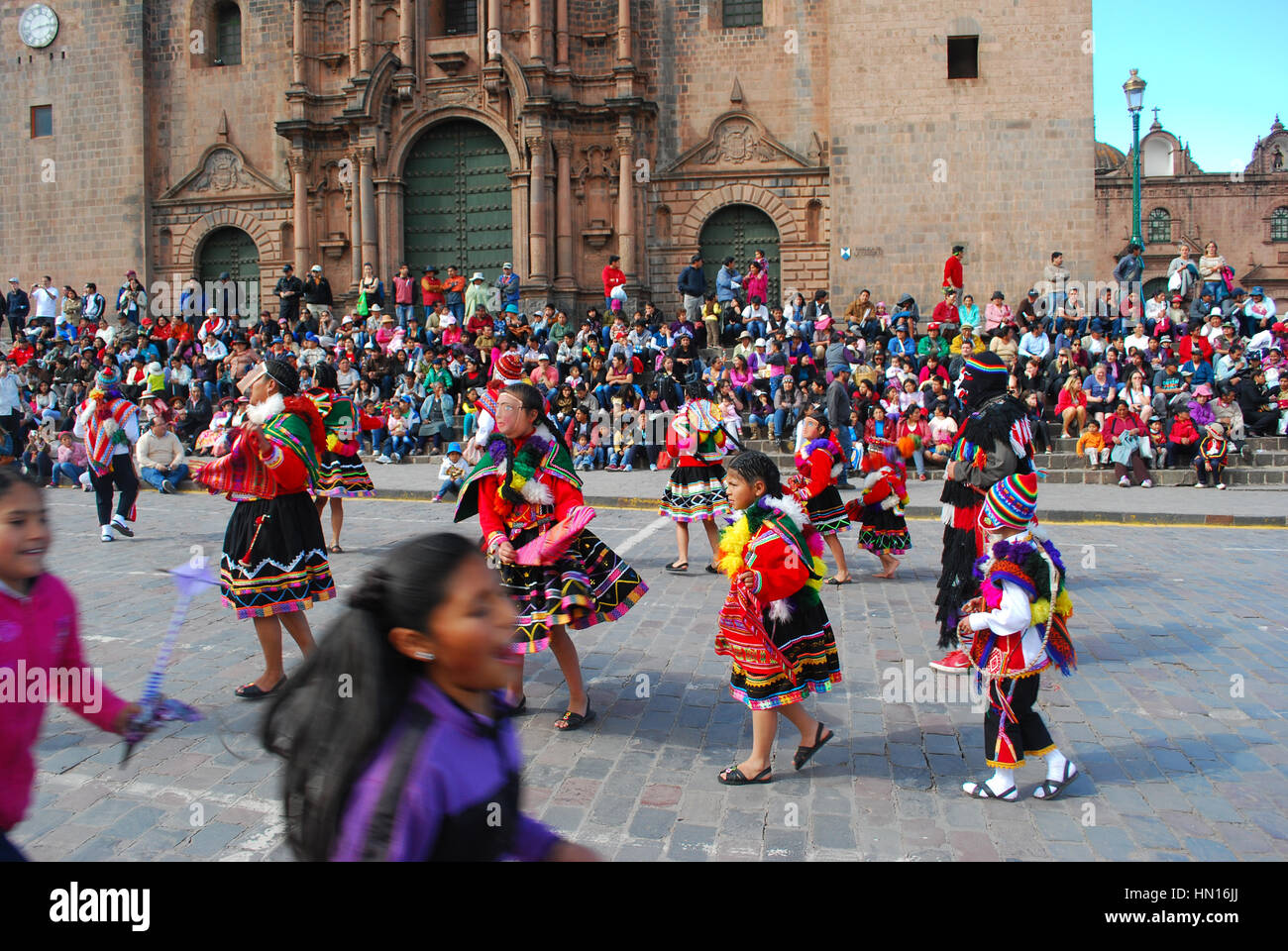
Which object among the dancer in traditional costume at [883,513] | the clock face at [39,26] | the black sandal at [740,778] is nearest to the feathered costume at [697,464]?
the dancer in traditional costume at [883,513]

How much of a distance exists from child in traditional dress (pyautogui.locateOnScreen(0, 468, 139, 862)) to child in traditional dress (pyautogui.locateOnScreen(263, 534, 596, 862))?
1.17 m

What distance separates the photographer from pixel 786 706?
5176mm

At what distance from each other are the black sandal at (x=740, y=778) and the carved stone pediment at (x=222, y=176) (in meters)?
28.2

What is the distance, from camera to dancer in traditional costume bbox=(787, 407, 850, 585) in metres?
9.49

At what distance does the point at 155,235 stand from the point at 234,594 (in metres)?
27.8

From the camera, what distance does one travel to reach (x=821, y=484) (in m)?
9.52

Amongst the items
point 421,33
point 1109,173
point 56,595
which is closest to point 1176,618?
point 56,595

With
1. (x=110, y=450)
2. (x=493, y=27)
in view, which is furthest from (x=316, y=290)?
(x=110, y=450)

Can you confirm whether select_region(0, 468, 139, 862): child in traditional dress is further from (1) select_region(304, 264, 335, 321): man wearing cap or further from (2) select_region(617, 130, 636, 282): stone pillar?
(1) select_region(304, 264, 335, 321): man wearing cap

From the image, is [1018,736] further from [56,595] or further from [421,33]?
[421,33]

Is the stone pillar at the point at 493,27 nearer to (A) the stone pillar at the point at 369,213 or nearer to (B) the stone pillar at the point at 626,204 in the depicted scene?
(B) the stone pillar at the point at 626,204

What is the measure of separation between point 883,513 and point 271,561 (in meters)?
5.73

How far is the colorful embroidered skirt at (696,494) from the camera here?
1027 cm
